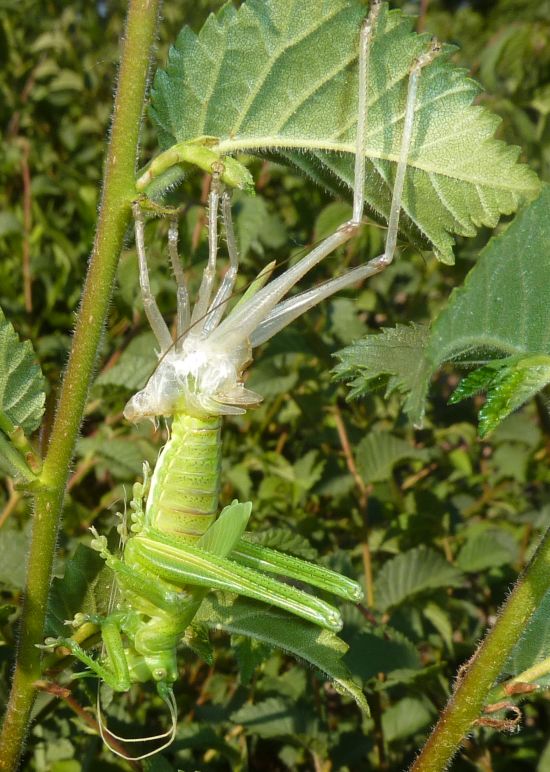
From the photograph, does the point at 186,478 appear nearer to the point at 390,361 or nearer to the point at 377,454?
the point at 390,361

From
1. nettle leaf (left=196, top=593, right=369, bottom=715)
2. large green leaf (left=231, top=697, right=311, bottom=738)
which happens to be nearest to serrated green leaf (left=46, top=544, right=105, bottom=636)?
nettle leaf (left=196, top=593, right=369, bottom=715)

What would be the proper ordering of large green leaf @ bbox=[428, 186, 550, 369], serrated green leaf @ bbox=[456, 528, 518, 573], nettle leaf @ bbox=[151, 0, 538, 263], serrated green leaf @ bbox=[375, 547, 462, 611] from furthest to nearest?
serrated green leaf @ bbox=[456, 528, 518, 573] → serrated green leaf @ bbox=[375, 547, 462, 611] → nettle leaf @ bbox=[151, 0, 538, 263] → large green leaf @ bbox=[428, 186, 550, 369]

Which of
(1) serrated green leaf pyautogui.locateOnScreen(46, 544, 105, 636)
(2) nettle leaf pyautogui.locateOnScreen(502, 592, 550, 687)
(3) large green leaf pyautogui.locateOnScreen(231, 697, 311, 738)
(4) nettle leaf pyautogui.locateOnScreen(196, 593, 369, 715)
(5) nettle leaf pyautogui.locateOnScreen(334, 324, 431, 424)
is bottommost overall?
(3) large green leaf pyautogui.locateOnScreen(231, 697, 311, 738)

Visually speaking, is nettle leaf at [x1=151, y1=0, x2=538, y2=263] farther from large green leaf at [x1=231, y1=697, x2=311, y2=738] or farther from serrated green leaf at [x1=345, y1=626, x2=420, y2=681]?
large green leaf at [x1=231, y1=697, x2=311, y2=738]

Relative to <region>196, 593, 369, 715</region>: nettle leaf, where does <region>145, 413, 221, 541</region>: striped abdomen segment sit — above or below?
above

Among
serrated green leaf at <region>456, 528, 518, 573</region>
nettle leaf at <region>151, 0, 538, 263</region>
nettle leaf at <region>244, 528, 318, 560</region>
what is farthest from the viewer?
serrated green leaf at <region>456, 528, 518, 573</region>

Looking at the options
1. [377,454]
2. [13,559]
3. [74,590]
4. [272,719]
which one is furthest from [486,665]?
[377,454]

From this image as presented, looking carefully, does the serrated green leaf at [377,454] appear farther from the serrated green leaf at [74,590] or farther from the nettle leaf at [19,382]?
the nettle leaf at [19,382]
